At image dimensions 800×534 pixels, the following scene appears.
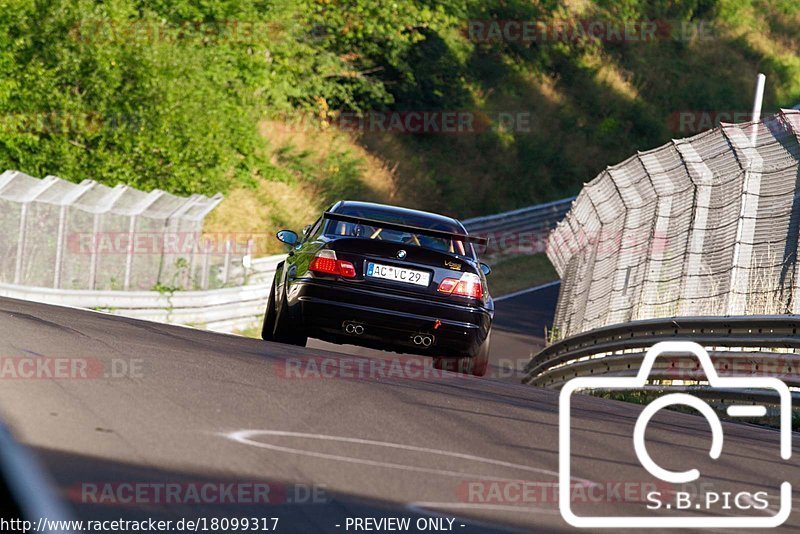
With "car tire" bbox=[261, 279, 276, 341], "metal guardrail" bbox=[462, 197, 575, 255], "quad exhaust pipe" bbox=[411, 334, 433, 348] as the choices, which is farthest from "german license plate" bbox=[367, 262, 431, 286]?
"metal guardrail" bbox=[462, 197, 575, 255]

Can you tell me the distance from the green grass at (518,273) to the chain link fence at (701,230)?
1293cm

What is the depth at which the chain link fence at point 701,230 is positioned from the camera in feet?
46.1

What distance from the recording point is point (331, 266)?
11570 millimetres

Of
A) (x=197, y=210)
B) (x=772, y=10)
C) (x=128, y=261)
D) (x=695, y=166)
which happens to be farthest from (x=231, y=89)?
(x=772, y=10)

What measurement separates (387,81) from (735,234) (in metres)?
30.4

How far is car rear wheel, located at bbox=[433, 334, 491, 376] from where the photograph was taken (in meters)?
12.2

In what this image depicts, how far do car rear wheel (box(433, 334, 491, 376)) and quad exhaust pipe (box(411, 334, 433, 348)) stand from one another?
53 cm

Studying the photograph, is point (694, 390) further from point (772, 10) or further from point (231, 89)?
point (772, 10)

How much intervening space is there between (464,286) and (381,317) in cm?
80

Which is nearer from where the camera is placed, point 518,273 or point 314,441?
point 314,441

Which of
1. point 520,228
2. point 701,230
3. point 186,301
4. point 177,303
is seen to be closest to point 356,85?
point 520,228

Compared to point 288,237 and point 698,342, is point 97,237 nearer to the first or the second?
point 288,237

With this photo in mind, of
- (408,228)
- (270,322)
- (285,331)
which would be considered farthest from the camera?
(270,322)

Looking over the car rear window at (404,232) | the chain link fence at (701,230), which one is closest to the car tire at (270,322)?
the car rear window at (404,232)
